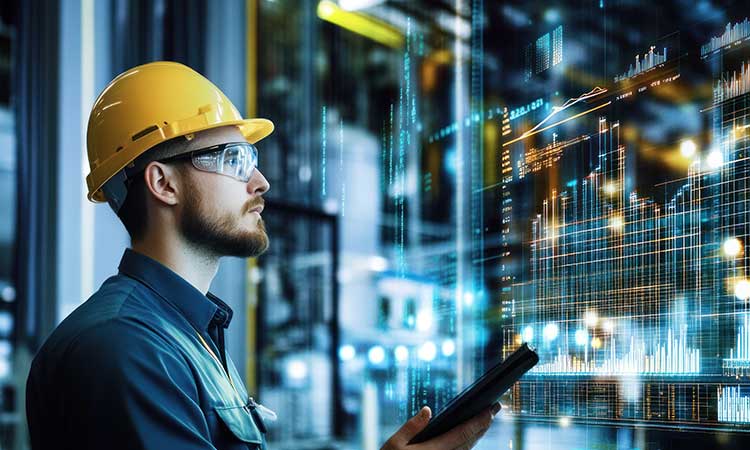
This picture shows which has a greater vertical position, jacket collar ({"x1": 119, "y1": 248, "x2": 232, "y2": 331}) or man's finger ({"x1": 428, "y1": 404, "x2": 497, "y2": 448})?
jacket collar ({"x1": 119, "y1": 248, "x2": 232, "y2": 331})

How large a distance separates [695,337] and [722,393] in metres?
0.09

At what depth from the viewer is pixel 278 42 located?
284cm

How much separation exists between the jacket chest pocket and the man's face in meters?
0.32

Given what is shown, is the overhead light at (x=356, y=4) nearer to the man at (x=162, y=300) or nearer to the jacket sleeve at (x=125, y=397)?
the man at (x=162, y=300)

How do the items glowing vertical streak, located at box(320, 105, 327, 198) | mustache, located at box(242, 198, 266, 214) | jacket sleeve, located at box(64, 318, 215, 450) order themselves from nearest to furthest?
jacket sleeve, located at box(64, 318, 215, 450)
mustache, located at box(242, 198, 266, 214)
glowing vertical streak, located at box(320, 105, 327, 198)

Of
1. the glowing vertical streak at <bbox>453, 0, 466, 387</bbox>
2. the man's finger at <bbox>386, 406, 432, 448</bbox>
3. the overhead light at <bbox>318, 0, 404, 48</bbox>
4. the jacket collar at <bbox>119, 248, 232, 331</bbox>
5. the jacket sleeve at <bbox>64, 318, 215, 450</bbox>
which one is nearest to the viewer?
the jacket sleeve at <bbox>64, 318, 215, 450</bbox>

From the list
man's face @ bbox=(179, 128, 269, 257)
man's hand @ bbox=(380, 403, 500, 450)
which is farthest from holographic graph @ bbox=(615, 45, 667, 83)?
man's face @ bbox=(179, 128, 269, 257)

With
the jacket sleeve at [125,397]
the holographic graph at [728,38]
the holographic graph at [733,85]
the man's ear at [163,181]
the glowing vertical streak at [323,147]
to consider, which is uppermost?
the glowing vertical streak at [323,147]

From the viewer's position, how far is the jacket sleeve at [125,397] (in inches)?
43.1

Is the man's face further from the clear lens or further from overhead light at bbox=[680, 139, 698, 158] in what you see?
Result: overhead light at bbox=[680, 139, 698, 158]

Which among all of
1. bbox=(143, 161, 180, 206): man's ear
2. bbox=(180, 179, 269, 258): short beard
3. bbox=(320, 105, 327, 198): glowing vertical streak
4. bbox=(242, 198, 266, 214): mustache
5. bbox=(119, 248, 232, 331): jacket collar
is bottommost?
bbox=(119, 248, 232, 331): jacket collar

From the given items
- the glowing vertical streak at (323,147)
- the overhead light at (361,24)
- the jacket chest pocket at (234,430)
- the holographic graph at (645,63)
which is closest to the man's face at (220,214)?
the jacket chest pocket at (234,430)

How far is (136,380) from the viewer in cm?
111

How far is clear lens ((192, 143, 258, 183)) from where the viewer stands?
149 centimetres
